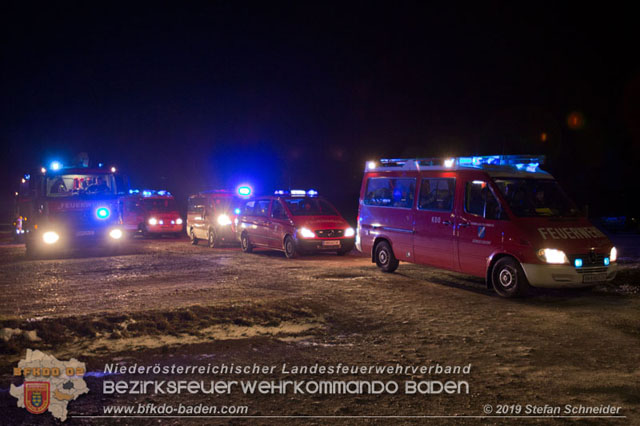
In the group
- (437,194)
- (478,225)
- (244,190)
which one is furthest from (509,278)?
(244,190)

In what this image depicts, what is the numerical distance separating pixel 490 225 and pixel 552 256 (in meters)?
1.22

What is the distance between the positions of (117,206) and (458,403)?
48.9ft

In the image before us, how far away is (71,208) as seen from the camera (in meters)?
16.9

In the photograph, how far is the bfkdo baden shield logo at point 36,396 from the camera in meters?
4.67

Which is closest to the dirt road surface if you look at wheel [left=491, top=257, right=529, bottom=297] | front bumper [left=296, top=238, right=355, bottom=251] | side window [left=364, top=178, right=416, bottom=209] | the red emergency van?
wheel [left=491, top=257, right=529, bottom=297]

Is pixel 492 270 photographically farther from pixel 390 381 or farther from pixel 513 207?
pixel 390 381

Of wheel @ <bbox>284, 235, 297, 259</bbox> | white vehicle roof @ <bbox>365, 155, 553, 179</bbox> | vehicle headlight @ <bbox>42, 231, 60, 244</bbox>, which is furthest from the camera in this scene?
vehicle headlight @ <bbox>42, 231, 60, 244</bbox>

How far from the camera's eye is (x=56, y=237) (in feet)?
55.1

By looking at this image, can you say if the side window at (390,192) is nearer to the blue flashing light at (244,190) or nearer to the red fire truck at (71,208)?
the blue flashing light at (244,190)

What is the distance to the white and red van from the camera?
30.1ft

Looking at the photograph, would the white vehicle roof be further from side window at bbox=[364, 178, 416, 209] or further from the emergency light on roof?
side window at bbox=[364, 178, 416, 209]

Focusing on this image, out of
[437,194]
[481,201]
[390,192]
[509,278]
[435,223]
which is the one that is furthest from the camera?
[390,192]

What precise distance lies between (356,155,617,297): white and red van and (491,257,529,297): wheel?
0.7 inches

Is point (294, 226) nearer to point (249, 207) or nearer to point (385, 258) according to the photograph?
point (249, 207)
